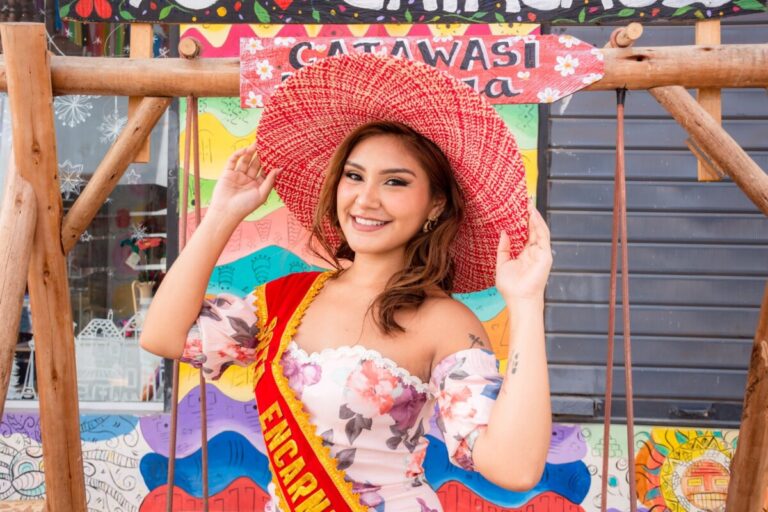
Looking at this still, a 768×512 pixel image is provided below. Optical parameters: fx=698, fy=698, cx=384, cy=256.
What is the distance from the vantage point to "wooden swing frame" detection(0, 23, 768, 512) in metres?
2.14

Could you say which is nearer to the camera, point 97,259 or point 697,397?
point 697,397

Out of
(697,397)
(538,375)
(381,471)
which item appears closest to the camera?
(538,375)

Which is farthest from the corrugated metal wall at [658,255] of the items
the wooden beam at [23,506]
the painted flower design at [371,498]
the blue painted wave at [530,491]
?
the wooden beam at [23,506]

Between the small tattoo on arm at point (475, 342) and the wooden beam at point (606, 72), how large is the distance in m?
0.98

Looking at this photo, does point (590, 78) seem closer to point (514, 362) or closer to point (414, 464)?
point (514, 362)

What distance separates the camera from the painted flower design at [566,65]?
2.16 meters

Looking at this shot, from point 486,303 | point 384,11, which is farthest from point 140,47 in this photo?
point 486,303

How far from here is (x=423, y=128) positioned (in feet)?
5.84

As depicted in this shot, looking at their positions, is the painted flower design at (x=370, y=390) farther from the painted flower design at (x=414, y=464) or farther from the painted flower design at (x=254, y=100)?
the painted flower design at (x=254, y=100)

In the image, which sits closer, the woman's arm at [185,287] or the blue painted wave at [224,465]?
the woman's arm at [185,287]

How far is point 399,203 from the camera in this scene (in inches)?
68.7

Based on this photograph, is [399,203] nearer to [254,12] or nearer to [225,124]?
[254,12]

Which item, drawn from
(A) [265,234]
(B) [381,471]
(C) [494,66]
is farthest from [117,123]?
(B) [381,471]

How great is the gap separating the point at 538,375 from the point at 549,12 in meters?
1.39
